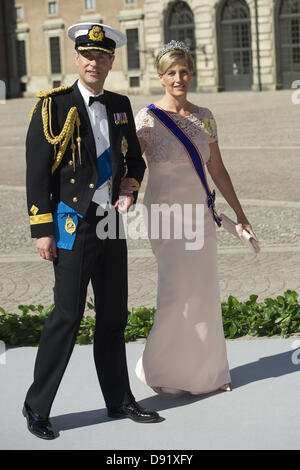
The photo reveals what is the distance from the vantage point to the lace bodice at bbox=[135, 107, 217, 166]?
4.50m

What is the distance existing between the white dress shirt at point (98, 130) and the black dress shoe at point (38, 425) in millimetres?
1018

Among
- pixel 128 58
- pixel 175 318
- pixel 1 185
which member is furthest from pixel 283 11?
pixel 175 318

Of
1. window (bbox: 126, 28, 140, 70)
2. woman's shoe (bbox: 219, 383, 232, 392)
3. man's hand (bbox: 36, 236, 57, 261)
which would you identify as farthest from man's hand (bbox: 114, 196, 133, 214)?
window (bbox: 126, 28, 140, 70)

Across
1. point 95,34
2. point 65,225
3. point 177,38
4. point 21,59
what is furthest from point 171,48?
point 21,59

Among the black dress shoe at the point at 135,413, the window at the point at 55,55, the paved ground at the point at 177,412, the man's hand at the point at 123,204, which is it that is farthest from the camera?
the window at the point at 55,55

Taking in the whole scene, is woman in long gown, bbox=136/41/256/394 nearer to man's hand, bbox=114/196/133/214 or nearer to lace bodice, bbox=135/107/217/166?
lace bodice, bbox=135/107/217/166

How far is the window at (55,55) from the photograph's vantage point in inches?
1957

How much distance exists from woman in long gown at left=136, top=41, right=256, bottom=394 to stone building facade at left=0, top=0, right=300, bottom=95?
112ft

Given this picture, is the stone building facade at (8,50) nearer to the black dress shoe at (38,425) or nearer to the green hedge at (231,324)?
the green hedge at (231,324)

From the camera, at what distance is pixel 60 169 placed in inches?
159

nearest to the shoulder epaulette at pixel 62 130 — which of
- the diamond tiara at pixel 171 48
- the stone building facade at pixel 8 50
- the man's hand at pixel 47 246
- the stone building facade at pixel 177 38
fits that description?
the man's hand at pixel 47 246
